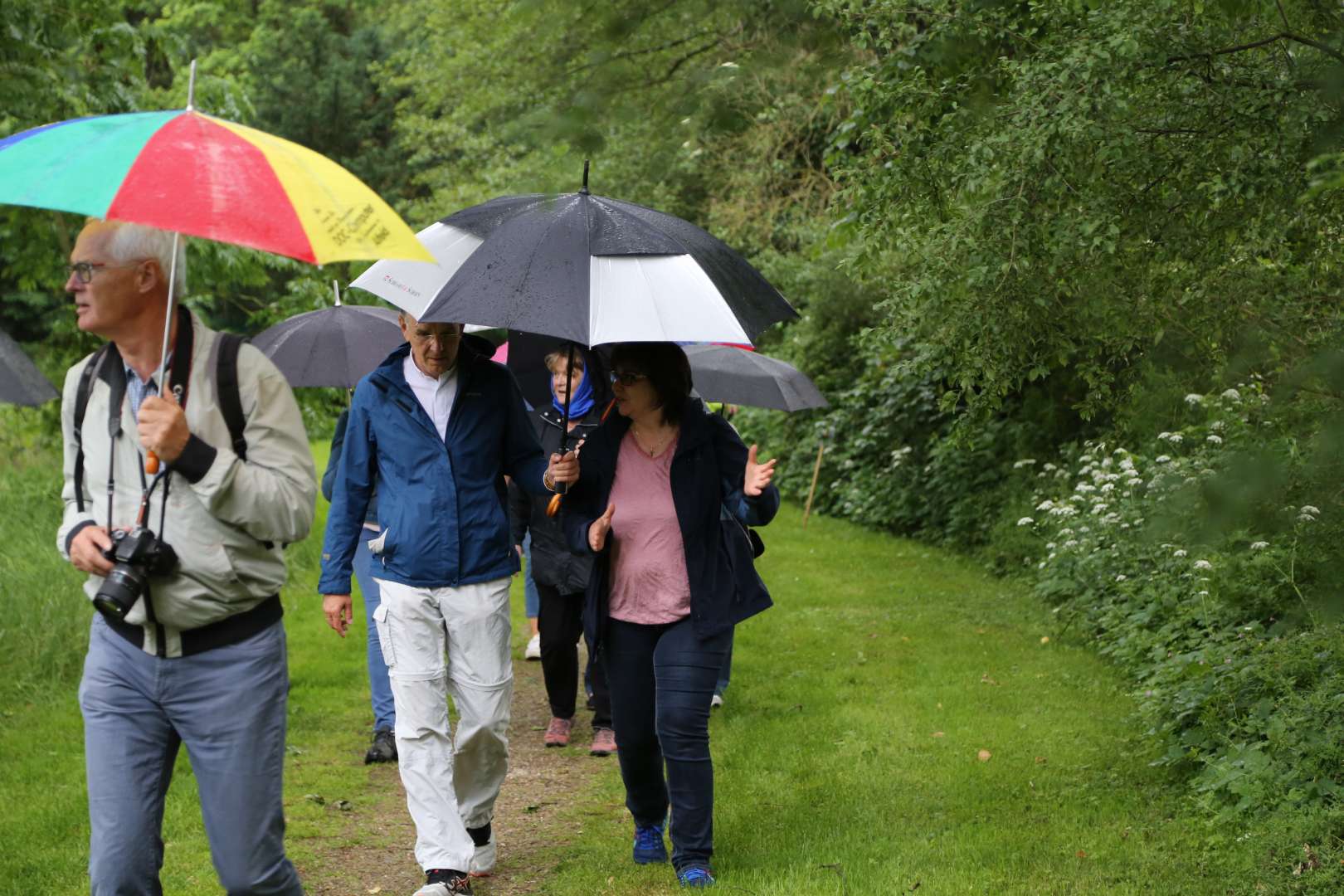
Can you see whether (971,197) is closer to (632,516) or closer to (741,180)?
(632,516)

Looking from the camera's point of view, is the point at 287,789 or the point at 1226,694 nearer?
the point at 1226,694

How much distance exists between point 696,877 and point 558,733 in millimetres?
2634

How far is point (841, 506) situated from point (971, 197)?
12212 mm

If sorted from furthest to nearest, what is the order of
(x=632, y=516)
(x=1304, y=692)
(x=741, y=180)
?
(x=741, y=180) → (x=1304, y=692) → (x=632, y=516)

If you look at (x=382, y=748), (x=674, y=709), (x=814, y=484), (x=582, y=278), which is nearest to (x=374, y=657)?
(x=382, y=748)

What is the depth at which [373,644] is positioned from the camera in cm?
753

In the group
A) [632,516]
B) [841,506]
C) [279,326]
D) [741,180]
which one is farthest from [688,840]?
[741,180]

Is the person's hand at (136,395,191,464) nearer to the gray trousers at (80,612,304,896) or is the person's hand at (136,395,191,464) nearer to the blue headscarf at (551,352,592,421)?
the gray trousers at (80,612,304,896)

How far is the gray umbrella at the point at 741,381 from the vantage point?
27.1ft

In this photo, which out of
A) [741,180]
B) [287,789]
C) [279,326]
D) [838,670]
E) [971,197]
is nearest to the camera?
[971,197]

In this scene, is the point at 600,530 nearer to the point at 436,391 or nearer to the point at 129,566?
the point at 436,391

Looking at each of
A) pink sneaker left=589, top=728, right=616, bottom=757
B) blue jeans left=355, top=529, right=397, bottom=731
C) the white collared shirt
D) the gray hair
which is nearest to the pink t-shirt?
the white collared shirt

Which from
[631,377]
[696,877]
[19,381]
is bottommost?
[696,877]

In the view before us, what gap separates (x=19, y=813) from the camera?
263 inches
